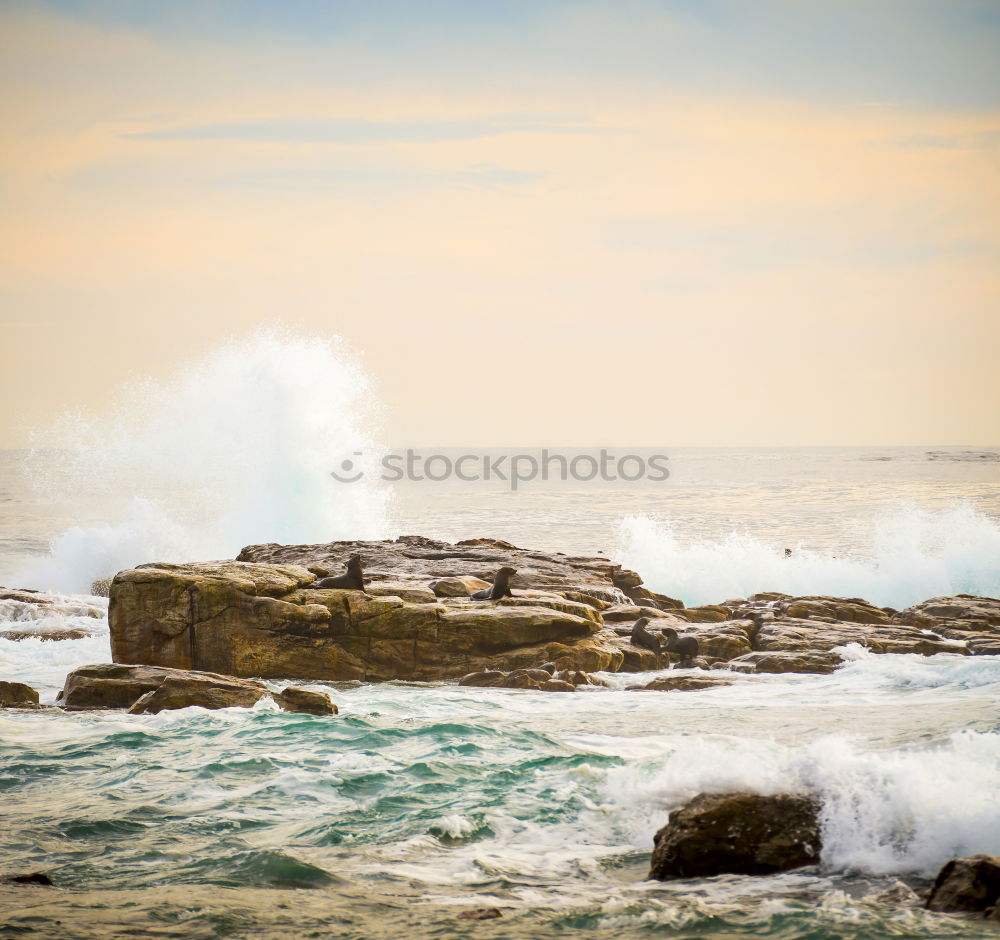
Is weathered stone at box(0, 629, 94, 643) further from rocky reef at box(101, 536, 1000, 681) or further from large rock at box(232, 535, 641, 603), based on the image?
→ rocky reef at box(101, 536, 1000, 681)

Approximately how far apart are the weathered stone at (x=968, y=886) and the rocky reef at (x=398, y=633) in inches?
402

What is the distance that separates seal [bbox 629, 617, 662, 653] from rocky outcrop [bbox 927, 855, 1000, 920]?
37.2 feet

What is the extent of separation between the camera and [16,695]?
14.3 metres

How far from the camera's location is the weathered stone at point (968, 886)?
A: 20.9ft

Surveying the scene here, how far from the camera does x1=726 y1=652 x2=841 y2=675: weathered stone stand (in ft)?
56.0

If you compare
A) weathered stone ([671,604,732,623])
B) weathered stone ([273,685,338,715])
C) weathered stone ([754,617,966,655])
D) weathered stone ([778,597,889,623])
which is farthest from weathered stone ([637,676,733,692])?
weathered stone ([778,597,889,623])

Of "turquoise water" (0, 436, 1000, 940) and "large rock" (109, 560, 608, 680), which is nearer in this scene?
"turquoise water" (0, 436, 1000, 940)

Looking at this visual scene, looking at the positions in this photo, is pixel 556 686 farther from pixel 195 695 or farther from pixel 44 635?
pixel 44 635

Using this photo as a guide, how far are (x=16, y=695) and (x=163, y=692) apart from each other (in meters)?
2.49

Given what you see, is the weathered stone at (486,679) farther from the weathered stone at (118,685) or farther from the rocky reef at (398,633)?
the weathered stone at (118,685)

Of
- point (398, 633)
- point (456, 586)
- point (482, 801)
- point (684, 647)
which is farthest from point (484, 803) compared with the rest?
point (456, 586)

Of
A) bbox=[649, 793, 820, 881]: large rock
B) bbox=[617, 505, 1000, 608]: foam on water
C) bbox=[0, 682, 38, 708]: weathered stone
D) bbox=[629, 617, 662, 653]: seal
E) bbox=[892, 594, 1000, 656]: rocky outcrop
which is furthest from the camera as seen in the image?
bbox=[617, 505, 1000, 608]: foam on water

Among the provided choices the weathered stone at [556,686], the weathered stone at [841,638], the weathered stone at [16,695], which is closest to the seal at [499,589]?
the weathered stone at [556,686]

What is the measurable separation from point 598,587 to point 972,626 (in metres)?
7.83
